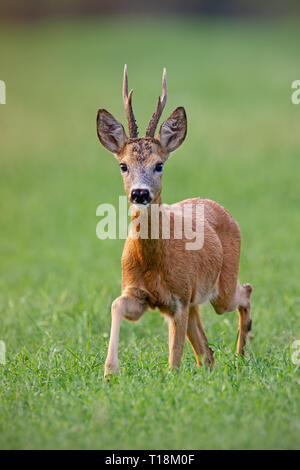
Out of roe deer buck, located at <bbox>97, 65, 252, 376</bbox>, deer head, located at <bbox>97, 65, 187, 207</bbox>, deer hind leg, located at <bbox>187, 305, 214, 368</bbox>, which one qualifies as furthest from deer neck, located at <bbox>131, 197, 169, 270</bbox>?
deer hind leg, located at <bbox>187, 305, 214, 368</bbox>

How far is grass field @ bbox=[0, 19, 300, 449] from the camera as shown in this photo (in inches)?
202

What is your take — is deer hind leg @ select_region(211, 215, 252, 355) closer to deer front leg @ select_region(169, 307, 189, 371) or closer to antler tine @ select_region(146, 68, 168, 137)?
deer front leg @ select_region(169, 307, 189, 371)

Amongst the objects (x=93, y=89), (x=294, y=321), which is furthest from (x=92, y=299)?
(x=93, y=89)

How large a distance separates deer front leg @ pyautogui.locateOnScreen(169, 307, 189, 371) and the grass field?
14cm

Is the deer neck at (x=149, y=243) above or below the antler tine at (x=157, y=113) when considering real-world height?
below

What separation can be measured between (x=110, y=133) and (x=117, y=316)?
143 cm

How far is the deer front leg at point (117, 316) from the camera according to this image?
5.76m

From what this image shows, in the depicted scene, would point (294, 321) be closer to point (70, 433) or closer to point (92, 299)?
point (92, 299)

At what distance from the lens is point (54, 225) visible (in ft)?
51.9

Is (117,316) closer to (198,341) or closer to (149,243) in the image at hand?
(149,243)

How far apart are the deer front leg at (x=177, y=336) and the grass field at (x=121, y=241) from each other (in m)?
0.14

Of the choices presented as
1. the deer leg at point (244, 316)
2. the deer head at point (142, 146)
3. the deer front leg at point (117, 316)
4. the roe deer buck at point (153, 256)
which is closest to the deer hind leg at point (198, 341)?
the roe deer buck at point (153, 256)

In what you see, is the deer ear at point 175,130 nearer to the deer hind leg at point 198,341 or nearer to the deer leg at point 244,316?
the deer hind leg at point 198,341

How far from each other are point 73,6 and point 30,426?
40.0 metres
